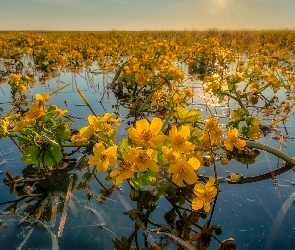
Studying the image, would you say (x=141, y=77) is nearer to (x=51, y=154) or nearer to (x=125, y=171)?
(x=51, y=154)

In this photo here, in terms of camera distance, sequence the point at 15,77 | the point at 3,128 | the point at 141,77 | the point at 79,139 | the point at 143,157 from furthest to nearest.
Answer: the point at 141,77 → the point at 15,77 → the point at 3,128 → the point at 79,139 → the point at 143,157

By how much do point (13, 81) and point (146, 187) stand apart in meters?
2.10

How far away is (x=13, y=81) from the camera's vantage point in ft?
10.2

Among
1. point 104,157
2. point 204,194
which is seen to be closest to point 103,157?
point 104,157

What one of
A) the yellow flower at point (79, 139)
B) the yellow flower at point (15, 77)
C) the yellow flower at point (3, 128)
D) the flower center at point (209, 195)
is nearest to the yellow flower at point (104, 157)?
the yellow flower at point (79, 139)

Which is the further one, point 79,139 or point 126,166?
point 79,139

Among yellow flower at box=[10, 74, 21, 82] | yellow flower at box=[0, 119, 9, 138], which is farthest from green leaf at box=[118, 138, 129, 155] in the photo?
yellow flower at box=[10, 74, 21, 82]

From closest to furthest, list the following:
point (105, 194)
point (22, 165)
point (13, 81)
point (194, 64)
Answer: point (105, 194), point (22, 165), point (13, 81), point (194, 64)

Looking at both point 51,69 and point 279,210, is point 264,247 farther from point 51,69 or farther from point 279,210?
point 51,69

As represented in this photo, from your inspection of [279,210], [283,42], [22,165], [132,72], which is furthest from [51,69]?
[283,42]

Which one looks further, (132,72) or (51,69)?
(51,69)

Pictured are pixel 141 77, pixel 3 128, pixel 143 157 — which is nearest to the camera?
pixel 143 157

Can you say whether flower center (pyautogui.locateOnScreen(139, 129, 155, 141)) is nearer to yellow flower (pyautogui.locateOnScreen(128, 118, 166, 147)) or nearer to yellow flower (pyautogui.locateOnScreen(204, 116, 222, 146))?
yellow flower (pyautogui.locateOnScreen(128, 118, 166, 147))

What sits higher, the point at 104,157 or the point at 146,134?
the point at 146,134
